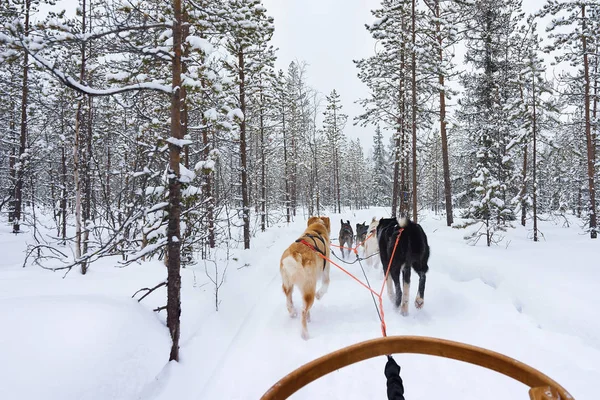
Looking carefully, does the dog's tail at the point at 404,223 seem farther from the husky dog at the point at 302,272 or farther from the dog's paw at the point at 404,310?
the husky dog at the point at 302,272

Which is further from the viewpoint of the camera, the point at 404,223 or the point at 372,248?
the point at 372,248

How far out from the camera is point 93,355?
2.74 m

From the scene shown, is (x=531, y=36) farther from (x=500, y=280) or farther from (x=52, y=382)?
(x=52, y=382)

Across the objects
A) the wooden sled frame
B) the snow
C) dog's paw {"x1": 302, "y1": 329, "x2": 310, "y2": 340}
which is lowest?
dog's paw {"x1": 302, "y1": 329, "x2": 310, "y2": 340}

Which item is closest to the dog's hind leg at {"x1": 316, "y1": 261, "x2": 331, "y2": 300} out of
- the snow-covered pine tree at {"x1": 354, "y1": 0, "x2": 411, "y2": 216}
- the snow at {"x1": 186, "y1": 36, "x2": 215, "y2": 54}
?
the snow at {"x1": 186, "y1": 36, "x2": 215, "y2": 54}

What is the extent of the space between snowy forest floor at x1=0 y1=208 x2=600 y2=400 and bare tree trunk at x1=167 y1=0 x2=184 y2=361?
28 cm

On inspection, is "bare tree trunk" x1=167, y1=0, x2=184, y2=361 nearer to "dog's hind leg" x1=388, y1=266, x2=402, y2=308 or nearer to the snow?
the snow

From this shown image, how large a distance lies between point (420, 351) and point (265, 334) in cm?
354

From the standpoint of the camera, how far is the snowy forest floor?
104 inches

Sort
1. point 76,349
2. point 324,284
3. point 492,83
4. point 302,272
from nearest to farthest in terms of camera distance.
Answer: point 76,349 → point 302,272 → point 324,284 → point 492,83

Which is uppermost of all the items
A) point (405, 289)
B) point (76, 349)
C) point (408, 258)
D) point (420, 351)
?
point (420, 351)

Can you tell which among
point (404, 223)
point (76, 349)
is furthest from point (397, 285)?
point (76, 349)

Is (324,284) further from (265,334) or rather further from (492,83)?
(492,83)

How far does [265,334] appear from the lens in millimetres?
4473
